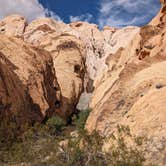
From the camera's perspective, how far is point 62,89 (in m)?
44.3

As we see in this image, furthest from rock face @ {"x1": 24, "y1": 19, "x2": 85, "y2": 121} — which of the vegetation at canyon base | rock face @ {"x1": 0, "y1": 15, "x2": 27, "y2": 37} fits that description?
rock face @ {"x1": 0, "y1": 15, "x2": 27, "y2": 37}

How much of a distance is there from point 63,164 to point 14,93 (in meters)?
14.6

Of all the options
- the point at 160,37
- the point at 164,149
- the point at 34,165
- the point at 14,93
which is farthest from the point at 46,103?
the point at 164,149

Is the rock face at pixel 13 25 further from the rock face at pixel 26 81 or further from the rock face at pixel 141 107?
the rock face at pixel 141 107

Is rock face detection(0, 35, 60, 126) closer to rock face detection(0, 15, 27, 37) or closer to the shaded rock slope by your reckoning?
the shaded rock slope

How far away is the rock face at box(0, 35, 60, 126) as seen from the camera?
28109 mm

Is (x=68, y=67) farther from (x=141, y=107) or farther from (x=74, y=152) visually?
(x=74, y=152)

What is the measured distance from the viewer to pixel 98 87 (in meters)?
39.8

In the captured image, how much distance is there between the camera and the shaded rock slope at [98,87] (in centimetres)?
1703

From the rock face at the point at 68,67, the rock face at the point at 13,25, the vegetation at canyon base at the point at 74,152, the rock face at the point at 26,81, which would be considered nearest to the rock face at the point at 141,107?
the vegetation at canyon base at the point at 74,152

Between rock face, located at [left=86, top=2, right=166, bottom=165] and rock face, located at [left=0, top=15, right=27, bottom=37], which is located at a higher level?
rock face, located at [left=0, top=15, right=27, bottom=37]

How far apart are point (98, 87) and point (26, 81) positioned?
9896 millimetres

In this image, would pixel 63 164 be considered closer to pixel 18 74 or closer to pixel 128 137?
pixel 128 137

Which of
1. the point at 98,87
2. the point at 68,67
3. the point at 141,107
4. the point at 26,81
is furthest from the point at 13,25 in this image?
the point at 141,107
